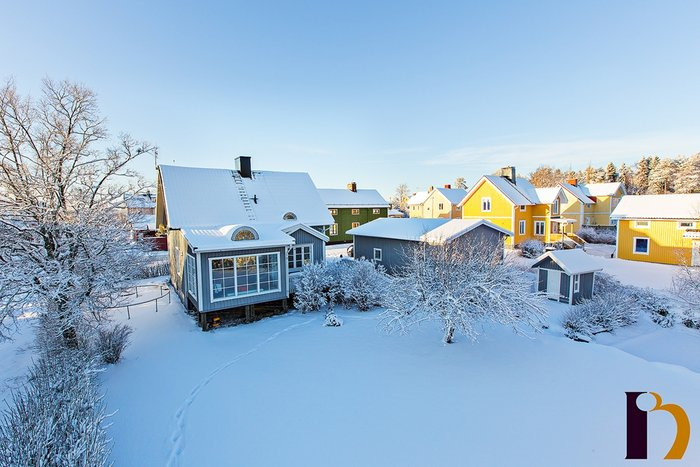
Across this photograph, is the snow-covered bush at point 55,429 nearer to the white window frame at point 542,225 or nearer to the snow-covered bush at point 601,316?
the snow-covered bush at point 601,316

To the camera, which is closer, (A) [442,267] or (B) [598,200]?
(A) [442,267]

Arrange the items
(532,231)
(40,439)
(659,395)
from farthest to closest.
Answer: (532,231) < (659,395) < (40,439)

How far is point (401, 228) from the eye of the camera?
59.4 feet

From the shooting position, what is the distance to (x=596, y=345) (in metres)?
9.70

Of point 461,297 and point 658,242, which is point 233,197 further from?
point 658,242

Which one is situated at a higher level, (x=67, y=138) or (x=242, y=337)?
(x=67, y=138)

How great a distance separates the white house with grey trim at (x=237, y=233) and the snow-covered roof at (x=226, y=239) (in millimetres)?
33

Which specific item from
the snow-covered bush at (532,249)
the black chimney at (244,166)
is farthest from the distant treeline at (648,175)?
the black chimney at (244,166)

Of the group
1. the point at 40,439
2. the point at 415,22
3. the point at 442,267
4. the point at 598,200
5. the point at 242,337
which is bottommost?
the point at 242,337

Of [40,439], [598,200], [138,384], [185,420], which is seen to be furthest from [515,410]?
[598,200]

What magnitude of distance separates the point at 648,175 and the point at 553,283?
58.7 m

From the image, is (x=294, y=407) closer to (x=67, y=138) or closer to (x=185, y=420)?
(x=185, y=420)

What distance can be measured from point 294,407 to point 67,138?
9.60 metres

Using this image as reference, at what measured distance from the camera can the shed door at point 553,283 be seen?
14.0 metres
